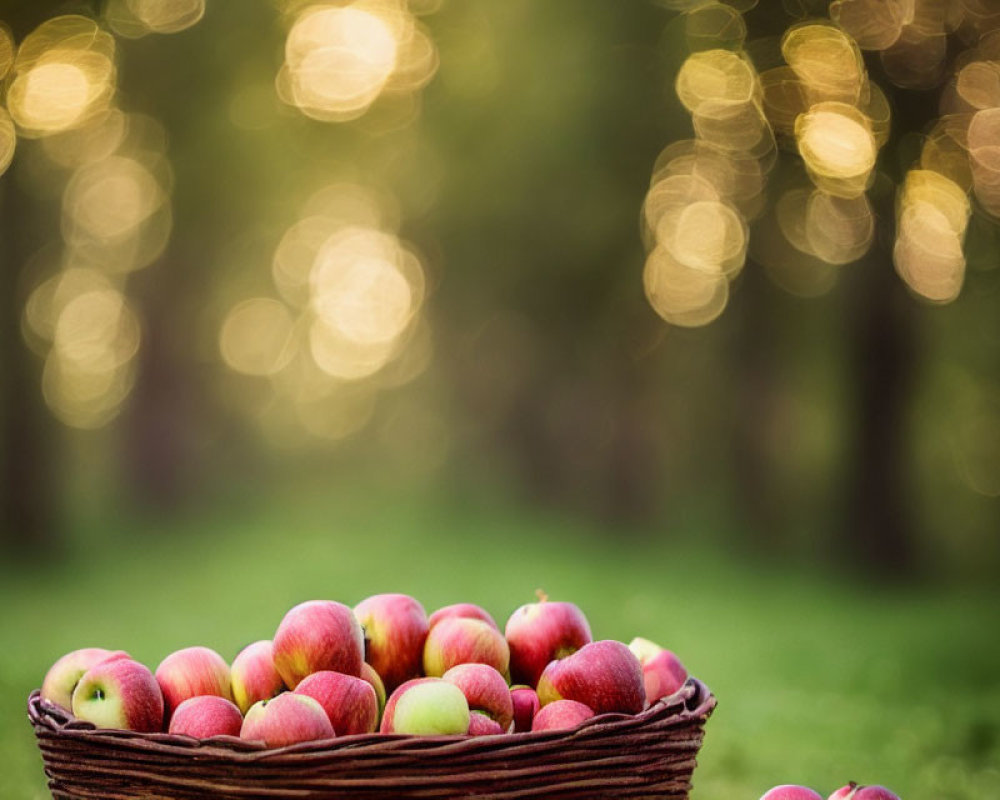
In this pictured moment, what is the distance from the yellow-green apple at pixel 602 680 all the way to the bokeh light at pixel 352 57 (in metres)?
9.50

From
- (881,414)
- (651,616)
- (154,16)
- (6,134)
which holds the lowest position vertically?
(651,616)

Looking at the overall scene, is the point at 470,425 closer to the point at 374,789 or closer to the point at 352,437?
the point at 352,437

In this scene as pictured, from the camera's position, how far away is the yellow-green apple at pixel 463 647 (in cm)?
292

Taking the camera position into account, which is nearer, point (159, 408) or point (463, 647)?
point (463, 647)

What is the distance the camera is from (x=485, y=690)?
8.88 ft

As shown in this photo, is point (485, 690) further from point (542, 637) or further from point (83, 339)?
point (83, 339)

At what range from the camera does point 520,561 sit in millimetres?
13742

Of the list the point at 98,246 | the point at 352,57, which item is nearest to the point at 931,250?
the point at 352,57

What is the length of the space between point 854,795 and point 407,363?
68.0 feet

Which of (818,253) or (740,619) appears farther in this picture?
(818,253)

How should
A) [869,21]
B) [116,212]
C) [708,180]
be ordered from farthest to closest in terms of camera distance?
[116,212] → [708,180] → [869,21]

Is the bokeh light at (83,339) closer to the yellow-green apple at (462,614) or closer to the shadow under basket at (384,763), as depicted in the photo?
the yellow-green apple at (462,614)

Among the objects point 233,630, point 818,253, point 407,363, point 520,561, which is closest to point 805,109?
point 818,253

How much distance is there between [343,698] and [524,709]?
0.48m
